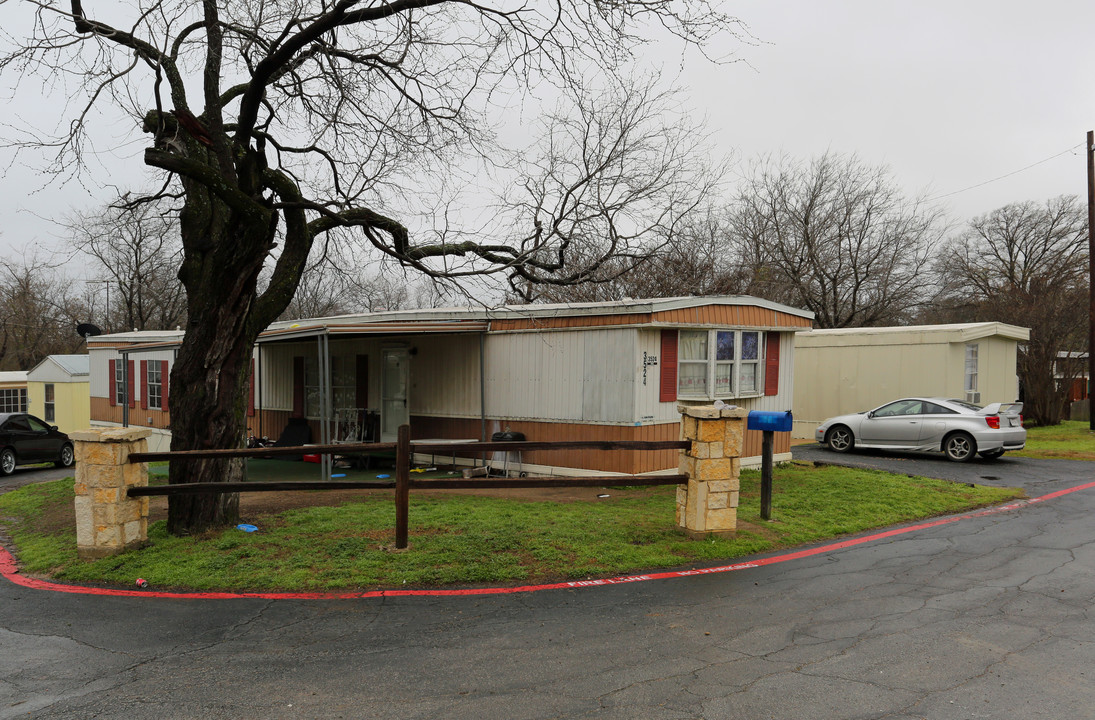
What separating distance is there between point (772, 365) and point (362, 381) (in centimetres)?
835

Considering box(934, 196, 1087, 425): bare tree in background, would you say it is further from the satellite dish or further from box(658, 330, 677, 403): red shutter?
the satellite dish

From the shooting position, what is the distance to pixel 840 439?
16250 millimetres

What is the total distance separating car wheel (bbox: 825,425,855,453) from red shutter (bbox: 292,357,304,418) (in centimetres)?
1188

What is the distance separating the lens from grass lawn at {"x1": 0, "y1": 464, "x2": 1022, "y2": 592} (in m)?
6.30

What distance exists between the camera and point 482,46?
8039 millimetres

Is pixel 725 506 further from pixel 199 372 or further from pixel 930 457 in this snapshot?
pixel 930 457

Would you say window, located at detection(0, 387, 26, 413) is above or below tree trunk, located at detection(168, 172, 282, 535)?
below

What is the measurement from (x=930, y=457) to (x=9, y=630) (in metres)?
15.5

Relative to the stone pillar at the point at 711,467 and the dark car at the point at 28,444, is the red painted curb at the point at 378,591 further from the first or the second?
the dark car at the point at 28,444

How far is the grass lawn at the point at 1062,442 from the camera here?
15.9 metres

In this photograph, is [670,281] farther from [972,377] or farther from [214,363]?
[214,363]

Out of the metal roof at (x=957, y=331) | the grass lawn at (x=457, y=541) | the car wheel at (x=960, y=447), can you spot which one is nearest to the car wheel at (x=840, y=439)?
the car wheel at (x=960, y=447)

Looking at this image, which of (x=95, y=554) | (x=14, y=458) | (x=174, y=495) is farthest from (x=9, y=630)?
(x=14, y=458)

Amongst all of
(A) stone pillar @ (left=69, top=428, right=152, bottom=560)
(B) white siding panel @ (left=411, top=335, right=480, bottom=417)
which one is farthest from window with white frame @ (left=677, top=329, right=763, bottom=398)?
(A) stone pillar @ (left=69, top=428, right=152, bottom=560)
